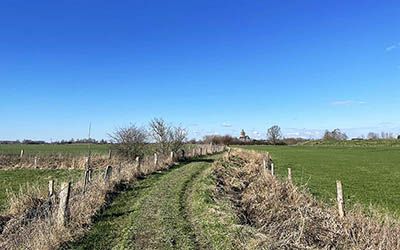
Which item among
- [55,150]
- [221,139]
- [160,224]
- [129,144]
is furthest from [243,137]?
[160,224]

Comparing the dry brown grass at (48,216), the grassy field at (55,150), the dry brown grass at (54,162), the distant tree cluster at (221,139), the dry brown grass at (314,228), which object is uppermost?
the distant tree cluster at (221,139)

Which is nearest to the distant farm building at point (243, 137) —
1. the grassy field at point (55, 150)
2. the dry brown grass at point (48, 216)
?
the grassy field at point (55, 150)

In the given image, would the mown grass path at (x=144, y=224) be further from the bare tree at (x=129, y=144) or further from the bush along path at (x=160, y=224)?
the bare tree at (x=129, y=144)

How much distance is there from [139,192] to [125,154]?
25.4 meters

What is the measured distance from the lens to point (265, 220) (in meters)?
11.9

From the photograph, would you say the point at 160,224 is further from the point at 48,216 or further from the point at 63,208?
the point at 48,216

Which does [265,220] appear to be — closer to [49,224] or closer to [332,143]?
[49,224]

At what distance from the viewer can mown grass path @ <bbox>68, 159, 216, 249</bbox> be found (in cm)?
913

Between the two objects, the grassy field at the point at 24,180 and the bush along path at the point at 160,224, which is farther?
the grassy field at the point at 24,180

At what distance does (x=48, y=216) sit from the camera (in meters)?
10.1

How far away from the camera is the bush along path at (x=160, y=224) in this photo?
29.9 ft

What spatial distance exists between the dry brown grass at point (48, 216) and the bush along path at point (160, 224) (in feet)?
1.22

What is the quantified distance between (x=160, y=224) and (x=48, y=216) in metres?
2.91

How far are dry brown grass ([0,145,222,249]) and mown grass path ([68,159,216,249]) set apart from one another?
395 mm
